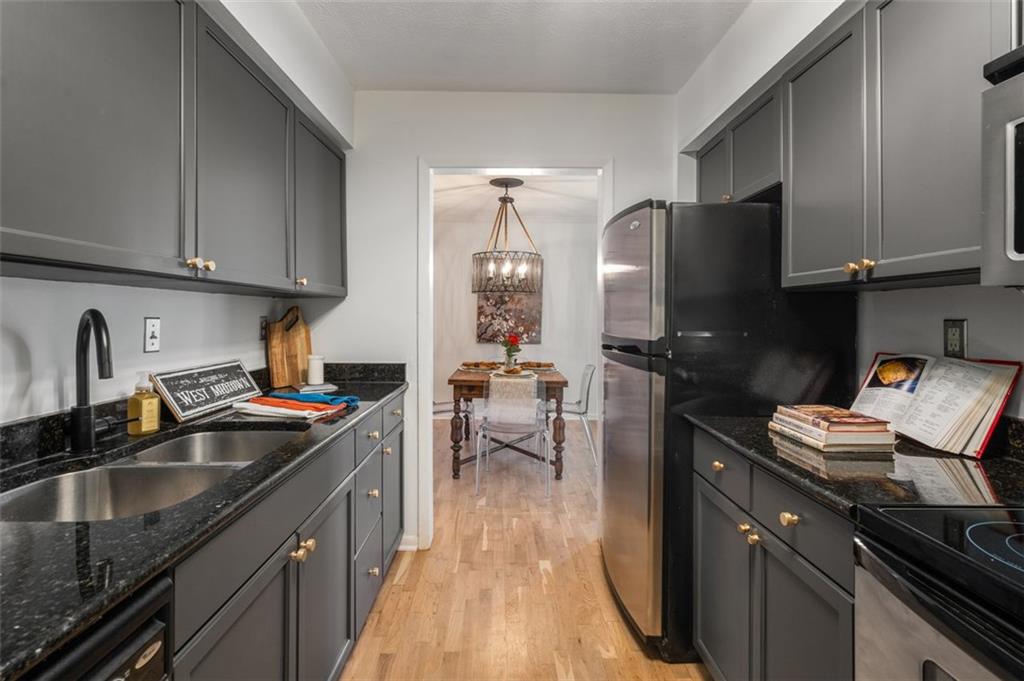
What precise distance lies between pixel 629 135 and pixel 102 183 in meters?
2.37

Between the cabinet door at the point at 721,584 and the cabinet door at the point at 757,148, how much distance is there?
1.17m

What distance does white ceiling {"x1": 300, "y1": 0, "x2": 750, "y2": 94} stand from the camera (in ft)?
6.45

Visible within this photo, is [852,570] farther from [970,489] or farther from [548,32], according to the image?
[548,32]

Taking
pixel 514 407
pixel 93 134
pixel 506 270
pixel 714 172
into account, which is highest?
pixel 714 172

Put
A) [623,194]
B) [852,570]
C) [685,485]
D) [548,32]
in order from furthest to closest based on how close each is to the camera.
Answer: [623,194] < [548,32] < [685,485] < [852,570]

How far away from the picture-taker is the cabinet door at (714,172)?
2248mm

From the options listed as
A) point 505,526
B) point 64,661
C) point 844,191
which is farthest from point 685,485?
point 64,661

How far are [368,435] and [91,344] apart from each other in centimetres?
92

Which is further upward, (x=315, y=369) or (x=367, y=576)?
(x=315, y=369)

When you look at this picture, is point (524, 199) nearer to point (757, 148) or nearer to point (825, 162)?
point (757, 148)

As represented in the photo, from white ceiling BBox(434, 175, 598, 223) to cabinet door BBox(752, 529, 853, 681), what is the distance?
11.2 feet

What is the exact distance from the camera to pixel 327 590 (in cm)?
154

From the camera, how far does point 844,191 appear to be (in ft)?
4.79

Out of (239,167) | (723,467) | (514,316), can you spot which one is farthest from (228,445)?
(514,316)
